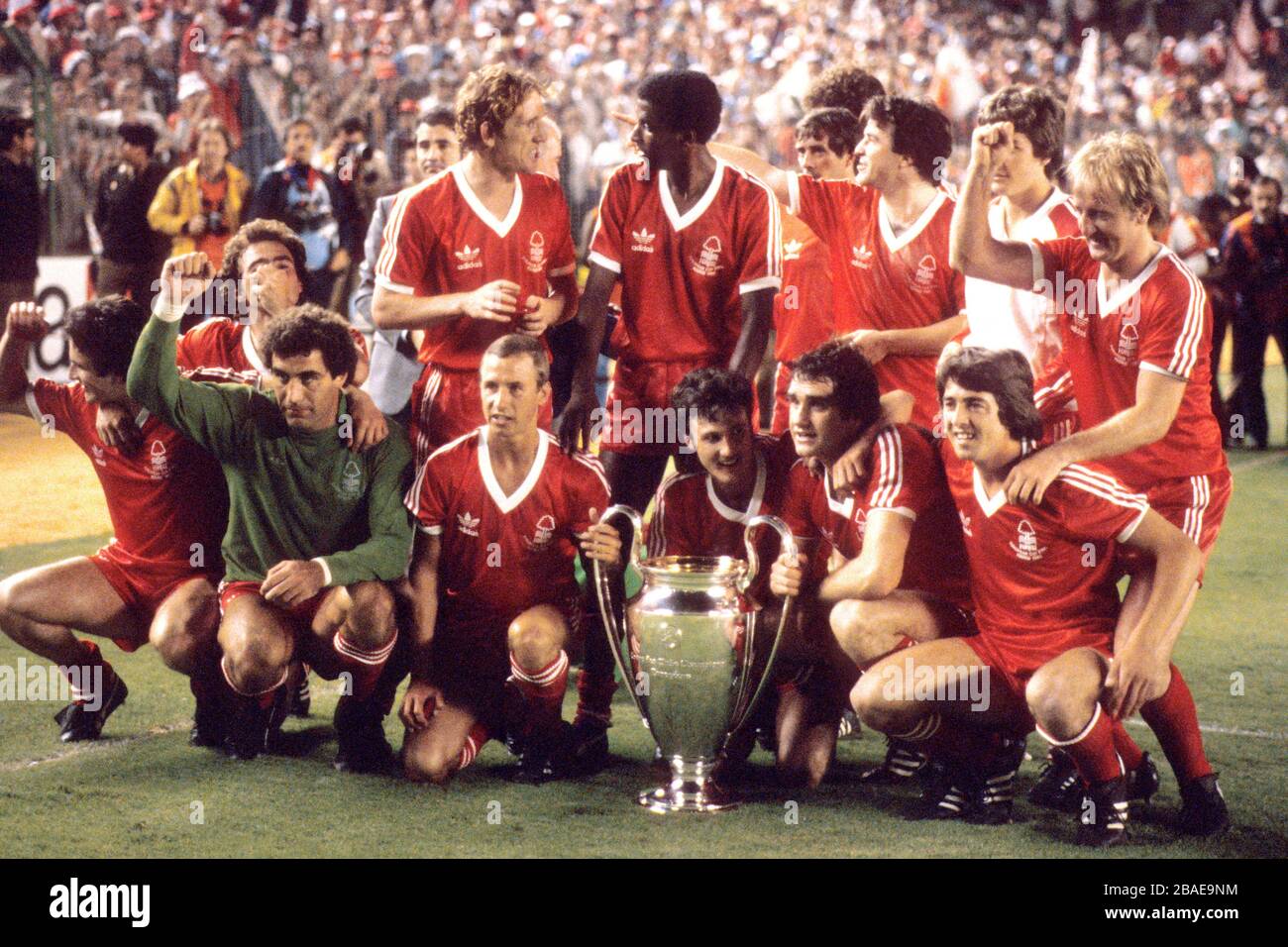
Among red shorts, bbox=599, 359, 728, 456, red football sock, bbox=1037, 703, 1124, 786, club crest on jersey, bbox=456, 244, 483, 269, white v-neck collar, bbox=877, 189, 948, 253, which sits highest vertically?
white v-neck collar, bbox=877, 189, 948, 253

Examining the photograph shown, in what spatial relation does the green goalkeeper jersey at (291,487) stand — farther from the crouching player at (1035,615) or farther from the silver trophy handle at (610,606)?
the crouching player at (1035,615)

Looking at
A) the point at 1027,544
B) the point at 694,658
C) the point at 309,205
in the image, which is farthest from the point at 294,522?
the point at 309,205

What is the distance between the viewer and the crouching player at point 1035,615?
13.4ft

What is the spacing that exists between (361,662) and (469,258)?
130 centimetres

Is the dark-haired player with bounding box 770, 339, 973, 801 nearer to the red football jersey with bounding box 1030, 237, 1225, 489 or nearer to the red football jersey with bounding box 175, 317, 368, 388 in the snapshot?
the red football jersey with bounding box 1030, 237, 1225, 489

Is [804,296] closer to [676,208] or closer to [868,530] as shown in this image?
[676,208]

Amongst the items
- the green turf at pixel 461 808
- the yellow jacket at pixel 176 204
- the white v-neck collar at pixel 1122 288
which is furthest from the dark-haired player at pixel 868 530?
the yellow jacket at pixel 176 204

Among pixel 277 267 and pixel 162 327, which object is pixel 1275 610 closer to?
pixel 277 267

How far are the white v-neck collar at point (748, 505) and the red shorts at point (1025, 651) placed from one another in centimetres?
82

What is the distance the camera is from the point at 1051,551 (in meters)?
4.24

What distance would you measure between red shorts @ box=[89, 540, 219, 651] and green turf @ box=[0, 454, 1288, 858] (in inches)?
16.0

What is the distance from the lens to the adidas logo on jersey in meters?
5.06

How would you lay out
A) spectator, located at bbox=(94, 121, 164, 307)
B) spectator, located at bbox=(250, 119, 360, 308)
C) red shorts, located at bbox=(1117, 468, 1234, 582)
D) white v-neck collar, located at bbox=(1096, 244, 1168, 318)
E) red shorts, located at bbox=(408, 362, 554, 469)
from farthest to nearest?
spectator, located at bbox=(250, 119, 360, 308) < spectator, located at bbox=(94, 121, 164, 307) < red shorts, located at bbox=(408, 362, 554, 469) < red shorts, located at bbox=(1117, 468, 1234, 582) < white v-neck collar, located at bbox=(1096, 244, 1168, 318)

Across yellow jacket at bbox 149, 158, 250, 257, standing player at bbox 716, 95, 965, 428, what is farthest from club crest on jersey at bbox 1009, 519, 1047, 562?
yellow jacket at bbox 149, 158, 250, 257
